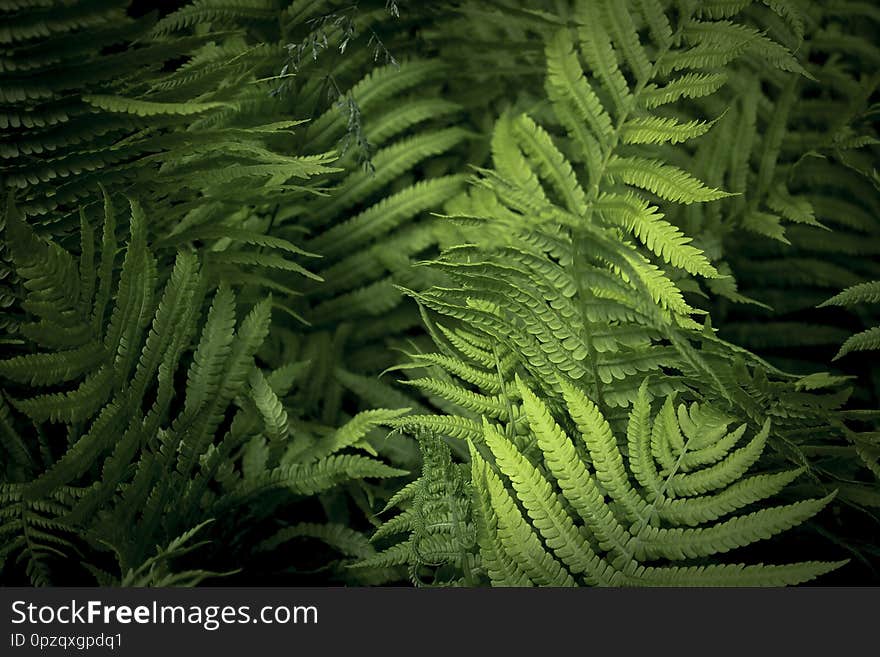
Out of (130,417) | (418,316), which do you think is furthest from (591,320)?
(130,417)

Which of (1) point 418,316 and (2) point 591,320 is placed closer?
(2) point 591,320

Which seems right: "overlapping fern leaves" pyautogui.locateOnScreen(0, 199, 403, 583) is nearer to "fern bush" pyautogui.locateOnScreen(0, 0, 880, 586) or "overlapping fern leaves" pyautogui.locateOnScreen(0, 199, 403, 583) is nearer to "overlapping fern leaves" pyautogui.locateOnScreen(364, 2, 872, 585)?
"fern bush" pyautogui.locateOnScreen(0, 0, 880, 586)

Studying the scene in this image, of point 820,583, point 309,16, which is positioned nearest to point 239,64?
point 309,16

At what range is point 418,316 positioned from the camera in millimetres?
1199

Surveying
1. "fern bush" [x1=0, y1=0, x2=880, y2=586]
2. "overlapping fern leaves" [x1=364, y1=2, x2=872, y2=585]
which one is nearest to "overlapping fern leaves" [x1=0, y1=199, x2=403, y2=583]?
"fern bush" [x1=0, y1=0, x2=880, y2=586]

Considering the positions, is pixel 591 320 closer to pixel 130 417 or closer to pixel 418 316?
pixel 418 316

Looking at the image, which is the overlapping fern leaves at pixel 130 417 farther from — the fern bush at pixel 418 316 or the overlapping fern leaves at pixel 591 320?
the overlapping fern leaves at pixel 591 320

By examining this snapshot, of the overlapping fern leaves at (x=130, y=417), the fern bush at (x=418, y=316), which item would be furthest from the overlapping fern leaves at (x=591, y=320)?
the overlapping fern leaves at (x=130, y=417)

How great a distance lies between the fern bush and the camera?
78 cm

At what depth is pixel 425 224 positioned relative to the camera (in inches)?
47.6

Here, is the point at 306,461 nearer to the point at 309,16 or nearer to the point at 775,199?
the point at 309,16

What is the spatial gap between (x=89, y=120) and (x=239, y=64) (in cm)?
20

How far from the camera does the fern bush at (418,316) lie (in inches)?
30.5

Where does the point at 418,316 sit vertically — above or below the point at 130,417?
above
